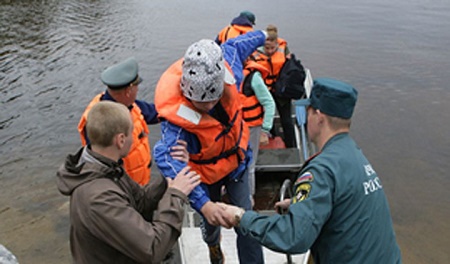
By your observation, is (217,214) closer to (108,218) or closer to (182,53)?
(108,218)

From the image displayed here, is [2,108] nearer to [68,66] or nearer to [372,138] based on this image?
[68,66]

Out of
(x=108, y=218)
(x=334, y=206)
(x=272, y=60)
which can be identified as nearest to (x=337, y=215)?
(x=334, y=206)

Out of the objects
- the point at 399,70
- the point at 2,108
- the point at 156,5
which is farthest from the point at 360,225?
the point at 156,5

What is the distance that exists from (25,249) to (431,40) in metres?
14.8

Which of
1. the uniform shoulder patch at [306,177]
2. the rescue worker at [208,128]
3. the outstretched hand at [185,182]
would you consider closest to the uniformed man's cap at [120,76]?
the rescue worker at [208,128]

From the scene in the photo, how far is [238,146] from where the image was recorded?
120 inches

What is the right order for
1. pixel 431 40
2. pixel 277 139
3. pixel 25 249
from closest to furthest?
pixel 25 249
pixel 277 139
pixel 431 40

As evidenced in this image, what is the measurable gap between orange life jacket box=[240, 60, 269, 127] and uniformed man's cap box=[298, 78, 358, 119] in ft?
7.62

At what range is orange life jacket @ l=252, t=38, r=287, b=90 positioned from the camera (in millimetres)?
5152

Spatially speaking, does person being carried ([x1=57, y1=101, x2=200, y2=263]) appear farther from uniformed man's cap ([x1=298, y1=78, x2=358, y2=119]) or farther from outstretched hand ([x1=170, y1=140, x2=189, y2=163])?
uniformed man's cap ([x1=298, y1=78, x2=358, y2=119])

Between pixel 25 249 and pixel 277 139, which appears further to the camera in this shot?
pixel 277 139

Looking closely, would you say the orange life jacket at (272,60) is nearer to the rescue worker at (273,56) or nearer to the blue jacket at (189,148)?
the rescue worker at (273,56)

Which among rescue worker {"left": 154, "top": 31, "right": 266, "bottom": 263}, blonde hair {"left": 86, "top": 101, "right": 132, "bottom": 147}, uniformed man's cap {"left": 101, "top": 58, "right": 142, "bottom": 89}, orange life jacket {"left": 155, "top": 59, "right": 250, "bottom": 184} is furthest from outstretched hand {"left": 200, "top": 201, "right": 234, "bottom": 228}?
uniformed man's cap {"left": 101, "top": 58, "right": 142, "bottom": 89}

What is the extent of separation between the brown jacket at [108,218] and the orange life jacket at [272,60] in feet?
11.0
